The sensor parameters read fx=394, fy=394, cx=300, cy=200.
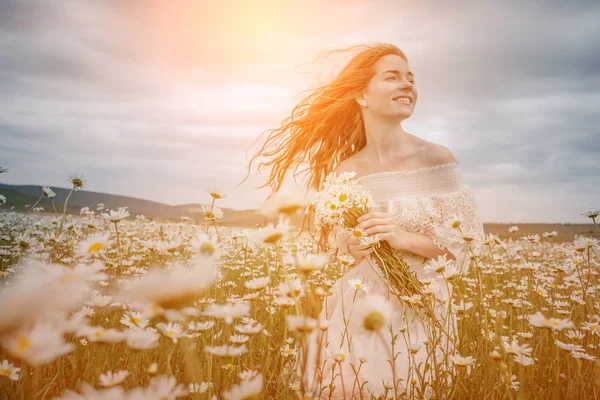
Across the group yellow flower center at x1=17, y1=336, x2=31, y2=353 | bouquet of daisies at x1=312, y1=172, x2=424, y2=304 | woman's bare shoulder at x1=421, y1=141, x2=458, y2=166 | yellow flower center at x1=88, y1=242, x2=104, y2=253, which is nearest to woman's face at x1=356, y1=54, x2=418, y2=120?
woman's bare shoulder at x1=421, y1=141, x2=458, y2=166

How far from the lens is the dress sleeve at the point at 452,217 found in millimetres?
3011

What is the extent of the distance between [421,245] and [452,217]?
0.32 meters

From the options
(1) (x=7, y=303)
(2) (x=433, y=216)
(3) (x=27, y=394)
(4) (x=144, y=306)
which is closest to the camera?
(1) (x=7, y=303)

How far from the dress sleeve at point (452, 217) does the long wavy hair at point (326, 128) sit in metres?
1.05

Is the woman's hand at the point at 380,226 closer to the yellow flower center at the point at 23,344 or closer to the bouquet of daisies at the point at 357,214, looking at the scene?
the bouquet of daisies at the point at 357,214

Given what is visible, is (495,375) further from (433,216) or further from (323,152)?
(323,152)

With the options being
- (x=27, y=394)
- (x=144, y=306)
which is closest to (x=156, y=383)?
(x=144, y=306)

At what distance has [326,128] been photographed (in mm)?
4184

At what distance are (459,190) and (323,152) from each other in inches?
57.3

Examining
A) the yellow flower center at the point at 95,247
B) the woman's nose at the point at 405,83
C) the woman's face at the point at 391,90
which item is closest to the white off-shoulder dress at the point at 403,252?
the woman's face at the point at 391,90

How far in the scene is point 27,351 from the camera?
791 millimetres

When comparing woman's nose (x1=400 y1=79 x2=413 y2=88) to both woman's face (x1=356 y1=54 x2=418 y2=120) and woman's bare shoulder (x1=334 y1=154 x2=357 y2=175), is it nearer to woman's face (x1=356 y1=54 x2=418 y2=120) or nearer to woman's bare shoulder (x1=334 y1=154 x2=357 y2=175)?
woman's face (x1=356 y1=54 x2=418 y2=120)

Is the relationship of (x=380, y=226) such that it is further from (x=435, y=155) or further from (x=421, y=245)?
(x=435, y=155)

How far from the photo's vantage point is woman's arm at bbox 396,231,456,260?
115 inches
